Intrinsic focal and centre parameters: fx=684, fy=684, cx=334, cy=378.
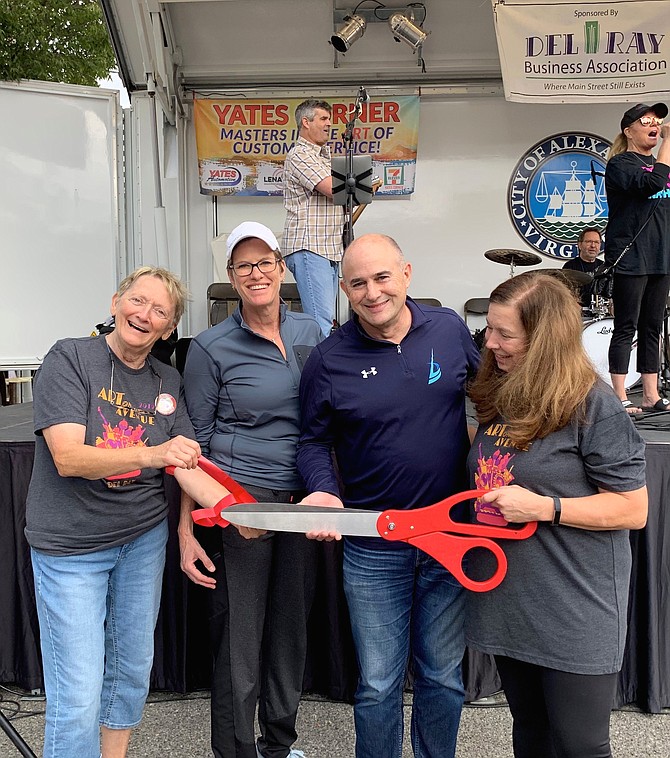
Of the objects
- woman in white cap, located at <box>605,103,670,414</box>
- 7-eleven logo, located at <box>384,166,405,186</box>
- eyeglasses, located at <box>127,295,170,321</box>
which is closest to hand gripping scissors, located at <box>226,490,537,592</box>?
eyeglasses, located at <box>127,295,170,321</box>

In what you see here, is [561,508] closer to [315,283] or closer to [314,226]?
[315,283]

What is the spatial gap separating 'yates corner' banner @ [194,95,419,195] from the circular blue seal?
1082mm

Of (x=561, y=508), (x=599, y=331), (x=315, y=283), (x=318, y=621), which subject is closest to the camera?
(x=561, y=508)

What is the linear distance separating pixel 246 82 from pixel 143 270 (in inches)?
193

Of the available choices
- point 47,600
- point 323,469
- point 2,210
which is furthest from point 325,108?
point 47,600

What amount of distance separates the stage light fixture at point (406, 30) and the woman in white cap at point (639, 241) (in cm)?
256

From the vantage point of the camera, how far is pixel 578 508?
145 centimetres

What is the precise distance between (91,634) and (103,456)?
49cm

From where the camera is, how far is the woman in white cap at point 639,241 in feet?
11.9

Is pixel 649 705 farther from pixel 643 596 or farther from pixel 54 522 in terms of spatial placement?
pixel 54 522

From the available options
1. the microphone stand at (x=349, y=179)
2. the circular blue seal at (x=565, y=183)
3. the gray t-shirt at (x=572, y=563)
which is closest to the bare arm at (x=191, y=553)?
the gray t-shirt at (x=572, y=563)

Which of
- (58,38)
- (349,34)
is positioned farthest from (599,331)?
(58,38)

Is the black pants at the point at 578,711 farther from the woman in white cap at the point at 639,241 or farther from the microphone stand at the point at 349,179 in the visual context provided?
the microphone stand at the point at 349,179

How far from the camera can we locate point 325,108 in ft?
14.1
